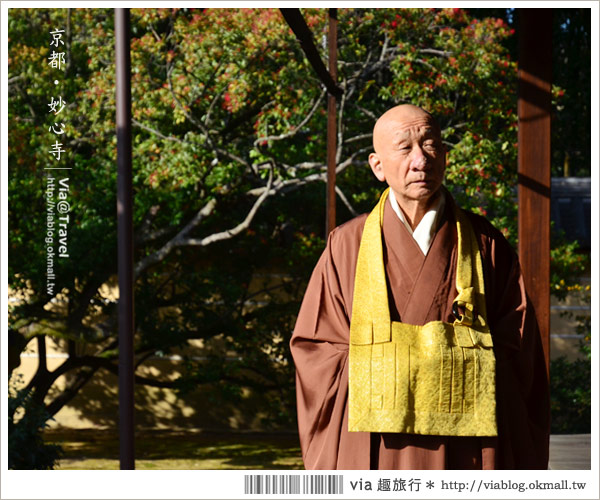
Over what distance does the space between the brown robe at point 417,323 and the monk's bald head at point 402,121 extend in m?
0.18

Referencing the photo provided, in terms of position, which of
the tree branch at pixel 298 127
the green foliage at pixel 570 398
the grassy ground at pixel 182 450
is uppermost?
the tree branch at pixel 298 127

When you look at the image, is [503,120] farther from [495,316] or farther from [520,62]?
[495,316]

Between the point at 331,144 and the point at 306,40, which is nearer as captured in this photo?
the point at 306,40

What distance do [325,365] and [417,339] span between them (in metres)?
0.26

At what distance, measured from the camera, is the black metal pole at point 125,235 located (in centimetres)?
167

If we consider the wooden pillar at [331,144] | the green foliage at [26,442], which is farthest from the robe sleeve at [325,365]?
the green foliage at [26,442]

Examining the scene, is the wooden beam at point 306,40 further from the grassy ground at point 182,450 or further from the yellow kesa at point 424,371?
the grassy ground at point 182,450

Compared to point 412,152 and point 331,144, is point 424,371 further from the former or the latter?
point 331,144

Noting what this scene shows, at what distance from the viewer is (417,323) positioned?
6.34 feet

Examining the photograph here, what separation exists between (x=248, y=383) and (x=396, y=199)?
22.9ft

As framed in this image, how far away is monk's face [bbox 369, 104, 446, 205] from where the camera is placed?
194 centimetres

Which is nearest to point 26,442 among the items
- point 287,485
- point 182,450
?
point 287,485

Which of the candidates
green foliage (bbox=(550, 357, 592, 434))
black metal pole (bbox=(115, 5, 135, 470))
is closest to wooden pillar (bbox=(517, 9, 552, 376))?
black metal pole (bbox=(115, 5, 135, 470))

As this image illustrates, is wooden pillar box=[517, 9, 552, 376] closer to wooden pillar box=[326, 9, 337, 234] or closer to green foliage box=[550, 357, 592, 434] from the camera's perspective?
wooden pillar box=[326, 9, 337, 234]
